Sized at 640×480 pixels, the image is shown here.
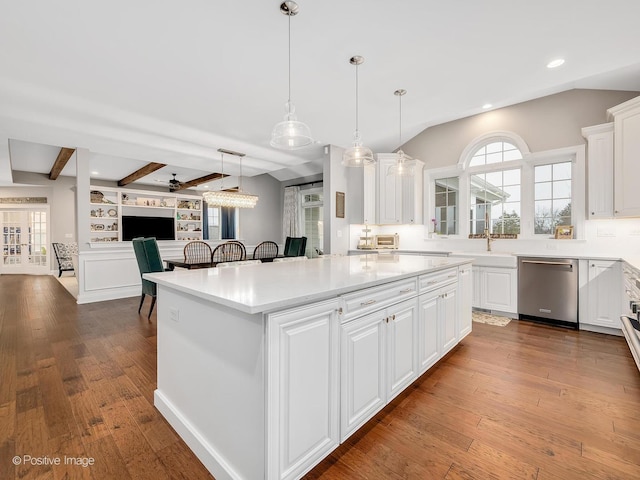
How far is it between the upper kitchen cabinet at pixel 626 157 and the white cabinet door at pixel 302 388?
387 centimetres

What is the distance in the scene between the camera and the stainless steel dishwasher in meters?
3.58

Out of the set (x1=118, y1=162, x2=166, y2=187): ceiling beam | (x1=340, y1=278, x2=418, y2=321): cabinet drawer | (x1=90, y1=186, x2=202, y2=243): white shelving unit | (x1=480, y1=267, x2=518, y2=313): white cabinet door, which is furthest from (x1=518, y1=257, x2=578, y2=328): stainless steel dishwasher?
(x1=118, y1=162, x2=166, y2=187): ceiling beam

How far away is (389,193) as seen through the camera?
536 cm

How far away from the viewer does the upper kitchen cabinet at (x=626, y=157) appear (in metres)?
3.17

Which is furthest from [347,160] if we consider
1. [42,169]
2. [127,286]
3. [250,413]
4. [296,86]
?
[42,169]

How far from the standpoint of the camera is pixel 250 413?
126cm

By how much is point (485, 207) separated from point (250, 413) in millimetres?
4768

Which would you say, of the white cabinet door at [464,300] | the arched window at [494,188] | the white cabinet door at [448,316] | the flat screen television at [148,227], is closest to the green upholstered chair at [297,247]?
the arched window at [494,188]

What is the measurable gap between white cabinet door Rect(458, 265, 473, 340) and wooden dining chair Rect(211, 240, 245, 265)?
3748 millimetres

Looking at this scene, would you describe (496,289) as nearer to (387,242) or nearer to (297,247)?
(387,242)

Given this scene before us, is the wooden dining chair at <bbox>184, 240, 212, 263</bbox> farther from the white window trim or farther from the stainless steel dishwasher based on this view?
the stainless steel dishwasher

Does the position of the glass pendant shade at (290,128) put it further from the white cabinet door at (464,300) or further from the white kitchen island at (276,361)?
the white cabinet door at (464,300)

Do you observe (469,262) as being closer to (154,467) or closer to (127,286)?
(154,467)

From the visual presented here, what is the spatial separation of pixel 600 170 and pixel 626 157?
310 millimetres
